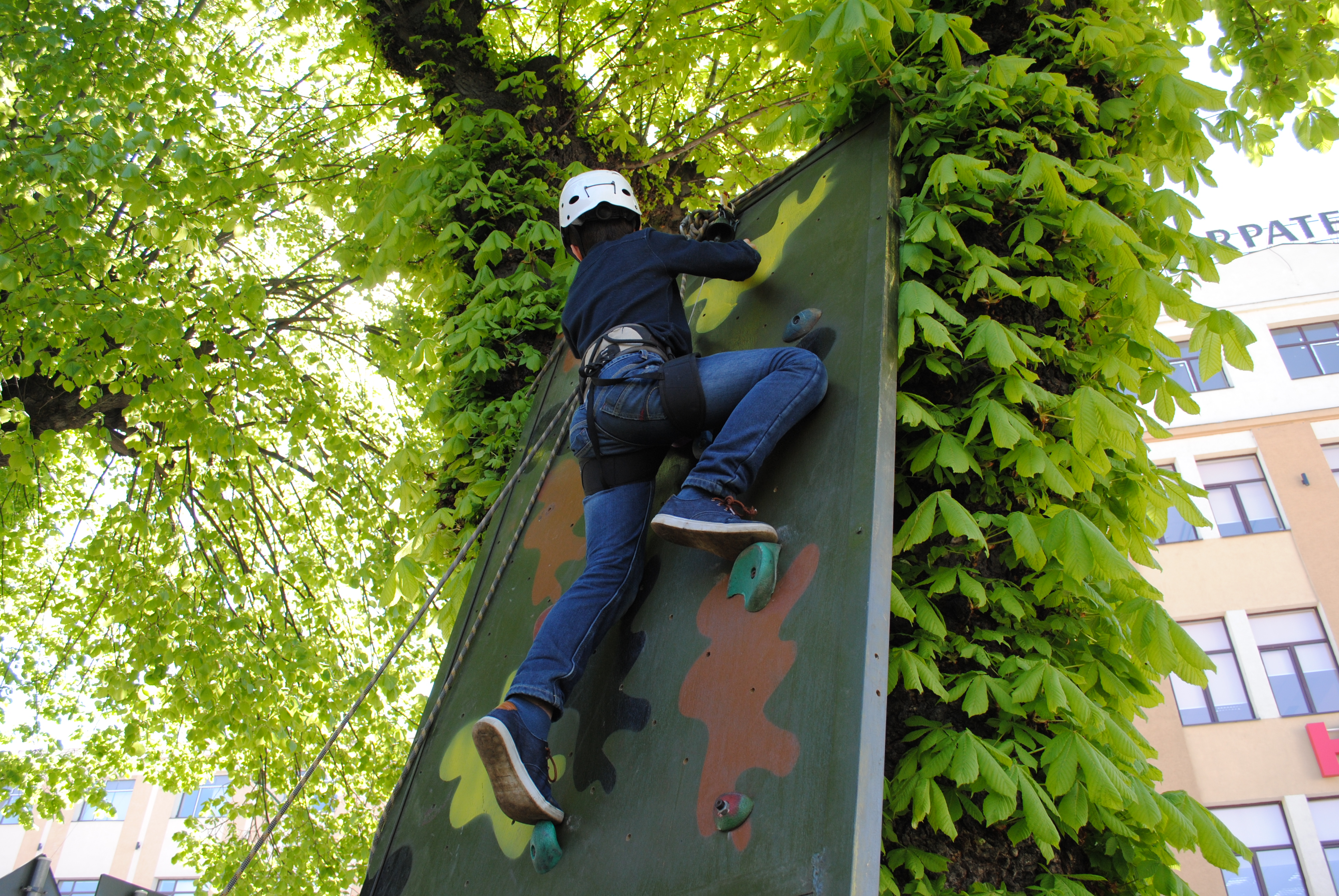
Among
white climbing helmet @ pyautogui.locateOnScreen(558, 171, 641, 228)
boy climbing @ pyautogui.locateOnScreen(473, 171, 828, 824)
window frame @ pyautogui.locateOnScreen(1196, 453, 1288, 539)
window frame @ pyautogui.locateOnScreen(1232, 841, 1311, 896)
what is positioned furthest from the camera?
window frame @ pyautogui.locateOnScreen(1196, 453, 1288, 539)

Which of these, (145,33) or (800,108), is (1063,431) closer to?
(800,108)

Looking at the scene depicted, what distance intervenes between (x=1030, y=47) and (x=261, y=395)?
7123 millimetres

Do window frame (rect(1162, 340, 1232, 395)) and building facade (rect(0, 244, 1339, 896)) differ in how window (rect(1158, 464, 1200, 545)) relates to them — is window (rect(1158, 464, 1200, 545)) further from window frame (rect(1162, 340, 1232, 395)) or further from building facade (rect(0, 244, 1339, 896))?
window frame (rect(1162, 340, 1232, 395))

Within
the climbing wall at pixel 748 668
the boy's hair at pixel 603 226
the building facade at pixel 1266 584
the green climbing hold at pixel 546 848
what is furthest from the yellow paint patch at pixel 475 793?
the building facade at pixel 1266 584

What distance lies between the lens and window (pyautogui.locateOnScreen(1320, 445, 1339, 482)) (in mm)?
16797

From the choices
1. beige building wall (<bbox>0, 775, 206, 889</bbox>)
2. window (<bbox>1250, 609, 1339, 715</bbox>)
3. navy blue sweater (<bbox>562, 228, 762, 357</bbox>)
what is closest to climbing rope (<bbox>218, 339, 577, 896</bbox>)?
navy blue sweater (<bbox>562, 228, 762, 357</bbox>)

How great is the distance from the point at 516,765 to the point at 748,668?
0.65m

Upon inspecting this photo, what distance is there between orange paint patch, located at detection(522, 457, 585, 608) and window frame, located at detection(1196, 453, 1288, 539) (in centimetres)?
1583

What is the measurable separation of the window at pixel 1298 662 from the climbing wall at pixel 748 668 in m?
15.5

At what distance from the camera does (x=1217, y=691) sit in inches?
594

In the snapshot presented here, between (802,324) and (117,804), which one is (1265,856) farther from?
(117,804)

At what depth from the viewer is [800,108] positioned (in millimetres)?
3412

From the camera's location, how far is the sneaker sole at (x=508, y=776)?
7.50 ft

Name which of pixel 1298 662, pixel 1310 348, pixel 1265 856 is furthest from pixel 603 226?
pixel 1310 348
